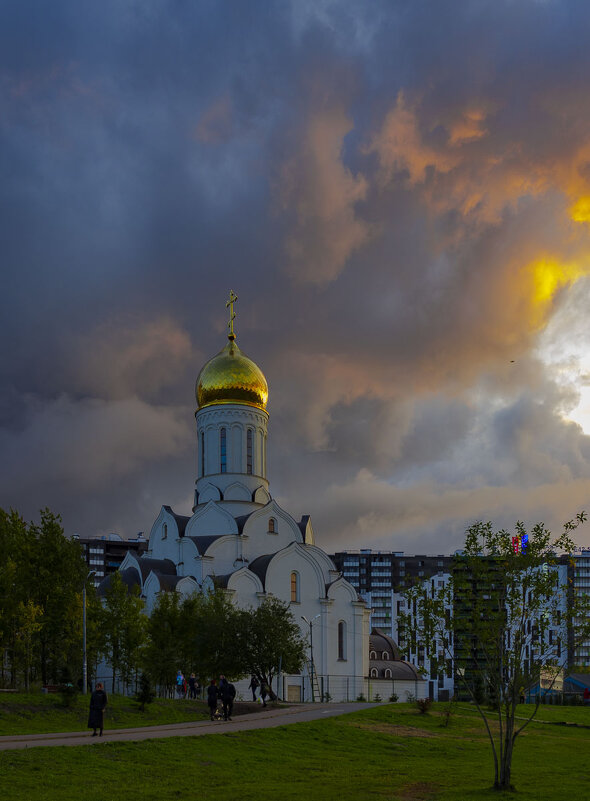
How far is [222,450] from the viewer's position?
54.7 metres

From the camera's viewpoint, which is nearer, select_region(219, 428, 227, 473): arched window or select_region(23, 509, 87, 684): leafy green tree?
select_region(23, 509, 87, 684): leafy green tree

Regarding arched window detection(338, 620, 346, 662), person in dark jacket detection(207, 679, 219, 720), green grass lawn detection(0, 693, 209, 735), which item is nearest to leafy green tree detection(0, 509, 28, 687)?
green grass lawn detection(0, 693, 209, 735)

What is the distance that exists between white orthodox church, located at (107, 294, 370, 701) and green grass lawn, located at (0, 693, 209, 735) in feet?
59.7

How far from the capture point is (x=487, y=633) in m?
17.8

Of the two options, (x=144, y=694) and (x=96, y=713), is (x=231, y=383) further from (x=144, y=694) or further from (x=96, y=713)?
(x=96, y=713)

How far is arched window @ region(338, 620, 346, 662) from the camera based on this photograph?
169 ft

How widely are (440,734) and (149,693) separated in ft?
32.4

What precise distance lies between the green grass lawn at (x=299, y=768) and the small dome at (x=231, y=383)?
88.5 ft

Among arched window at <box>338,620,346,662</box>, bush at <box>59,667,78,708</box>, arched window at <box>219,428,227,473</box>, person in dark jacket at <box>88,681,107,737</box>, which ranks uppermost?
arched window at <box>219,428,227,473</box>

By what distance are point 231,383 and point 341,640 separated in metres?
16.2

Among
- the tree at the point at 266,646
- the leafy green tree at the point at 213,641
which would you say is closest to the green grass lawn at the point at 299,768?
the tree at the point at 266,646

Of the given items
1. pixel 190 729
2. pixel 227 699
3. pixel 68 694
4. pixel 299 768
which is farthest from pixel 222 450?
pixel 299 768

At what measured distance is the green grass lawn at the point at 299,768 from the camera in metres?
17.0

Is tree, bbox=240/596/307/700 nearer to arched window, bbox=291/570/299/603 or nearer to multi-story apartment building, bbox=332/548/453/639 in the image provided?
arched window, bbox=291/570/299/603
